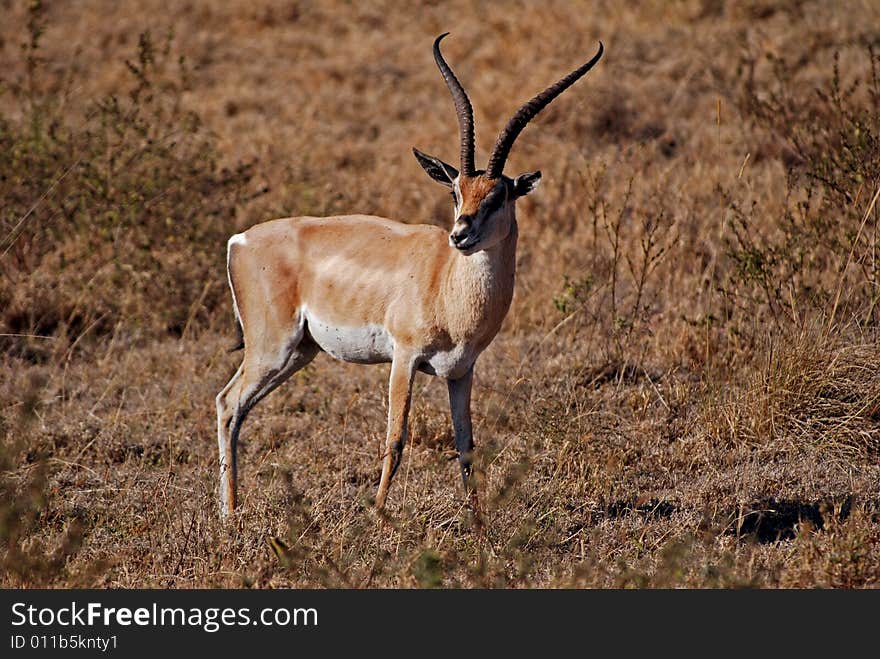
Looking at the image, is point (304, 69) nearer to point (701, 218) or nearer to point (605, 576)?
point (701, 218)

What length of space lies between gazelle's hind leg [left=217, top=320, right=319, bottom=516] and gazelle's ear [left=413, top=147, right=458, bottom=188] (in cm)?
124

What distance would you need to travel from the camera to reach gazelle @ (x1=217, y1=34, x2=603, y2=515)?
A: 637cm

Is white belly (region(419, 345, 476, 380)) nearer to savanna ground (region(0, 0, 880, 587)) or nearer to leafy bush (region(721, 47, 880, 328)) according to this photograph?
savanna ground (region(0, 0, 880, 587))

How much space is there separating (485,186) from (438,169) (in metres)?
0.64

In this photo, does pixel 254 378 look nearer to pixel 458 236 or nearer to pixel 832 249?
pixel 458 236

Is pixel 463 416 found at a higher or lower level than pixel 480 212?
lower

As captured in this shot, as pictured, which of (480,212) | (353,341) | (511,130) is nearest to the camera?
(480,212)

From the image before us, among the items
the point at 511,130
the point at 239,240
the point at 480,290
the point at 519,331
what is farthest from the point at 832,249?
the point at 239,240

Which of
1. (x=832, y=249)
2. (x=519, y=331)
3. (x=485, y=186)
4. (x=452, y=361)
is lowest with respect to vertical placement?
(x=519, y=331)

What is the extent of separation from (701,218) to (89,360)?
5.84 m

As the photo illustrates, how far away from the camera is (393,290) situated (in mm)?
6719

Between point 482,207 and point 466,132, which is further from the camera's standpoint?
point 466,132

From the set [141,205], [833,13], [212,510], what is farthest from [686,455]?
[833,13]

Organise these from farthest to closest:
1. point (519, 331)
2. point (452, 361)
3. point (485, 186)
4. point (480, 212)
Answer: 1. point (519, 331)
2. point (452, 361)
3. point (485, 186)
4. point (480, 212)
